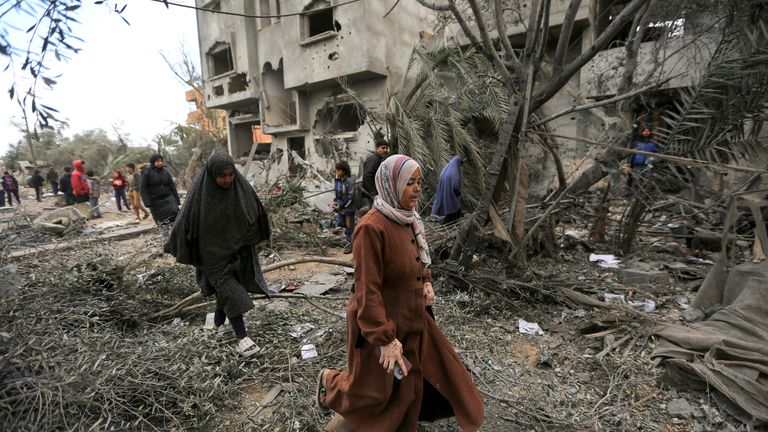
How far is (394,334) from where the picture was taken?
160cm

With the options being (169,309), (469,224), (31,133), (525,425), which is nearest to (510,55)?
(469,224)

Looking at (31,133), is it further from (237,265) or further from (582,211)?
(582,211)

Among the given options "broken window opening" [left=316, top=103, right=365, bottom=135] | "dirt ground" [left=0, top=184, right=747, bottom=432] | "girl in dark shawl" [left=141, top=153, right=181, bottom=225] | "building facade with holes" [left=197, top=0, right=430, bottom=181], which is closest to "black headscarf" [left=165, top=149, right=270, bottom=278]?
"dirt ground" [left=0, top=184, right=747, bottom=432]

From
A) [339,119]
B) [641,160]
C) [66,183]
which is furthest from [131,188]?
[641,160]

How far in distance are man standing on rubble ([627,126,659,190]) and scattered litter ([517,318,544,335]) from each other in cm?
233

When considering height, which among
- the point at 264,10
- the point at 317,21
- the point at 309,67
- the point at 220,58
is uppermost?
the point at 264,10

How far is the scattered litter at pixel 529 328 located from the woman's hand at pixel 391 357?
2.14 m

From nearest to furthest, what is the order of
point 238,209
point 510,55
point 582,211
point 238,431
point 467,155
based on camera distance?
point 238,431
point 238,209
point 510,55
point 582,211
point 467,155

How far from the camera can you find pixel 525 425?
89.2 inches

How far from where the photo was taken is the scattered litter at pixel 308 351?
291 centimetres

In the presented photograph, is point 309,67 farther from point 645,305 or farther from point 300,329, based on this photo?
point 645,305

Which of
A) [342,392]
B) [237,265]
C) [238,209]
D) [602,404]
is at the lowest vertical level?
[602,404]

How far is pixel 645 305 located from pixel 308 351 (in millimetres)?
→ 3246

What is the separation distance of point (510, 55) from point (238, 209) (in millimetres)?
2699
